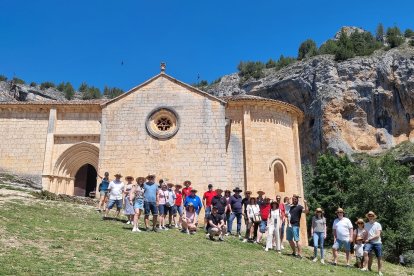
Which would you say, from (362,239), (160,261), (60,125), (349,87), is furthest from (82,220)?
(349,87)

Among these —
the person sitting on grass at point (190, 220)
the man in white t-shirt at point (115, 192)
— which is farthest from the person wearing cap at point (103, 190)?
the person sitting on grass at point (190, 220)

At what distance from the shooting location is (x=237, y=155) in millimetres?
21344

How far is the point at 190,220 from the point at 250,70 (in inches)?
2223

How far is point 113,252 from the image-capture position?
29.2 feet

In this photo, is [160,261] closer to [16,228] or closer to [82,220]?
[16,228]

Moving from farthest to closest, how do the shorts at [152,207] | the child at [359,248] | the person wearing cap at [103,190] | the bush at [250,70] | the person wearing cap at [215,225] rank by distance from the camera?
the bush at [250,70]
the person wearing cap at [103,190]
the person wearing cap at [215,225]
the shorts at [152,207]
the child at [359,248]

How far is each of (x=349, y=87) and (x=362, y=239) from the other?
37.9m

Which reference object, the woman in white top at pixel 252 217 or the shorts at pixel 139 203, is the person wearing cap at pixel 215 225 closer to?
the woman in white top at pixel 252 217

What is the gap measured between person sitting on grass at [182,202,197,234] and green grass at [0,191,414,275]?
0.28 meters

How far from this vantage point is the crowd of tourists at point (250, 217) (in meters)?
11.9

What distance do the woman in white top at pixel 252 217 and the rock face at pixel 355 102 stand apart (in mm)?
32769

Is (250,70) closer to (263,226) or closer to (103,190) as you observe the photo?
(103,190)

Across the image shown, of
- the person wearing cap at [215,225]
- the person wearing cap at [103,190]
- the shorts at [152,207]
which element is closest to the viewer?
the shorts at [152,207]

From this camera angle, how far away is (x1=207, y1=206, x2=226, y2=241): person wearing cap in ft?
41.9
